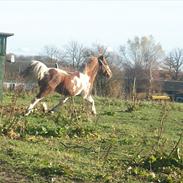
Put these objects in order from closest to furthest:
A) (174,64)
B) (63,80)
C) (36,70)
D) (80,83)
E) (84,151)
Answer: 1. (84,151)
2. (36,70)
3. (63,80)
4. (80,83)
5. (174,64)

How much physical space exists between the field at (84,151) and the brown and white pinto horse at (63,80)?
0.91 meters

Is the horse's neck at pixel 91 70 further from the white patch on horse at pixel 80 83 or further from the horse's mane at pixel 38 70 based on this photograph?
the horse's mane at pixel 38 70

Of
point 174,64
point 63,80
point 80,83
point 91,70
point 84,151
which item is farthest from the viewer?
point 174,64

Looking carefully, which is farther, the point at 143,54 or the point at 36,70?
the point at 143,54

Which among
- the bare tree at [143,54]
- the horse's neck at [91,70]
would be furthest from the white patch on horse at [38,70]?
the bare tree at [143,54]

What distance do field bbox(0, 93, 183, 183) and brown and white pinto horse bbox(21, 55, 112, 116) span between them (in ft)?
2.99

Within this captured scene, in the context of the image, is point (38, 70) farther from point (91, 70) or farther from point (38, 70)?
point (91, 70)

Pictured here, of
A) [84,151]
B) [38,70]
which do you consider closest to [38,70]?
[38,70]

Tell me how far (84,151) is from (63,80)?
21.7 ft

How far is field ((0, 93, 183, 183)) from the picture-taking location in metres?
7.83

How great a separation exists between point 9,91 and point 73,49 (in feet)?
143

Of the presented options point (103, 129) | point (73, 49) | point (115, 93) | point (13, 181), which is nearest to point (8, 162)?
point (13, 181)

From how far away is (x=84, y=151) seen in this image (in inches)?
395

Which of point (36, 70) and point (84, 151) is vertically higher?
point (36, 70)
